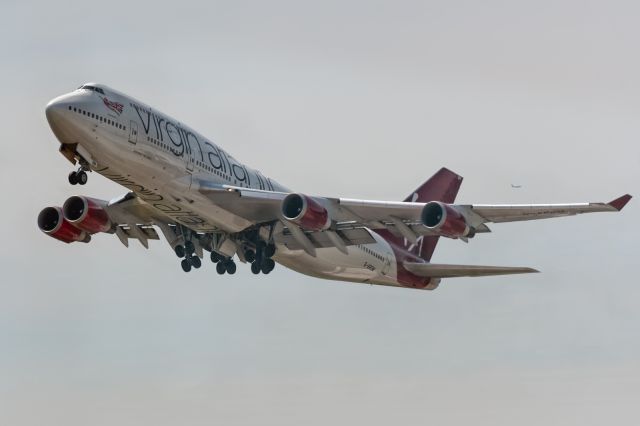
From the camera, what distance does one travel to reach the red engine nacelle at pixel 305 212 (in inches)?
1930

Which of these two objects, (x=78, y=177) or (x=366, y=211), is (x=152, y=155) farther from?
(x=366, y=211)

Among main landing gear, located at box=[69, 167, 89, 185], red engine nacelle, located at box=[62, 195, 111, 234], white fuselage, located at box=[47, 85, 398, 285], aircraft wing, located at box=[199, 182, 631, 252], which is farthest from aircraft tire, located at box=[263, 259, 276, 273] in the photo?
main landing gear, located at box=[69, 167, 89, 185]

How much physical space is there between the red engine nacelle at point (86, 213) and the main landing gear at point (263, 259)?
7.16 metres

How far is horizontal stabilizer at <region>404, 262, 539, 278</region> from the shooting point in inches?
2158

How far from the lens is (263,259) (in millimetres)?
53438

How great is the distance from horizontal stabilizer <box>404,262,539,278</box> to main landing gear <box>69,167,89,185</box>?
19.6 meters

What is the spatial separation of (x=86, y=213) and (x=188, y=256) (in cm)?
506

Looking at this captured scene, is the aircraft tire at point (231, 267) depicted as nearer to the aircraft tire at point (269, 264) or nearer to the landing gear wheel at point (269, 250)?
the aircraft tire at point (269, 264)

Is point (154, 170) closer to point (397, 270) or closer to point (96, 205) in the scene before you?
point (96, 205)

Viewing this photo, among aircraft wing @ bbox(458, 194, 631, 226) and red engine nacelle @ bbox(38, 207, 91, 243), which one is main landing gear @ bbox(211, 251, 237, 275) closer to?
red engine nacelle @ bbox(38, 207, 91, 243)

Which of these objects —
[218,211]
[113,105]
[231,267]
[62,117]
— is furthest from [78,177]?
[231,267]

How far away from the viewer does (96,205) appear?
5422 centimetres

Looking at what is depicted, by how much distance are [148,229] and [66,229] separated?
3.85 meters

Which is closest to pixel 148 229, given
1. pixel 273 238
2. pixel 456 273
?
pixel 273 238
